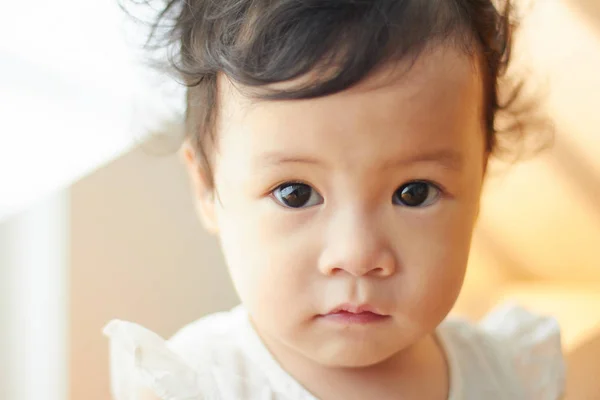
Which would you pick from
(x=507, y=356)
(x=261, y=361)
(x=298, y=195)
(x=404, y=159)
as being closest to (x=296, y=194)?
(x=298, y=195)

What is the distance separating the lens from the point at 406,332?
2.61 feet

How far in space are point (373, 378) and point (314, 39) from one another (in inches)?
14.7

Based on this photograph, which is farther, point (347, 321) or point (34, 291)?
point (34, 291)

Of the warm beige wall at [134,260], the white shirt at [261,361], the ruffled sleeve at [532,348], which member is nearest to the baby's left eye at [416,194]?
the white shirt at [261,361]

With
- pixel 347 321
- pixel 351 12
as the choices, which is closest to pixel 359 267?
pixel 347 321

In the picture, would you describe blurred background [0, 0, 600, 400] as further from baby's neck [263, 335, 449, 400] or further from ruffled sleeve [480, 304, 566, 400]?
baby's neck [263, 335, 449, 400]

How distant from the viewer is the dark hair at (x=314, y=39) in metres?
0.72

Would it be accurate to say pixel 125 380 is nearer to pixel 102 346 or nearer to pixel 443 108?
pixel 102 346

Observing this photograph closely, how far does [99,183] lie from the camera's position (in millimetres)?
1142

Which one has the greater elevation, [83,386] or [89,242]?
[89,242]

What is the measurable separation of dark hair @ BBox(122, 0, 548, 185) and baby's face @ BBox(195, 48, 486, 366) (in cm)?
2

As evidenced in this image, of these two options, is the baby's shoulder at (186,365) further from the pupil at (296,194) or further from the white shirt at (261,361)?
the pupil at (296,194)

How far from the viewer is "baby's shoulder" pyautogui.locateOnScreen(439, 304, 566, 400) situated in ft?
3.24

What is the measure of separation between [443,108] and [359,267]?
161mm
